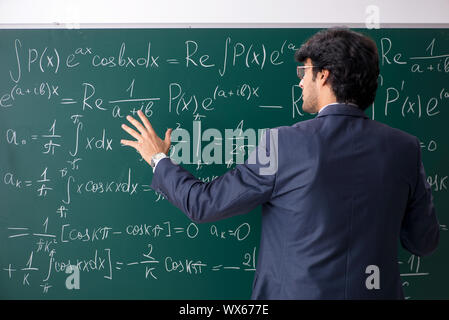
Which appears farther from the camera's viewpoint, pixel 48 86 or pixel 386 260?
pixel 48 86

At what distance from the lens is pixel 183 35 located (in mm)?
1862

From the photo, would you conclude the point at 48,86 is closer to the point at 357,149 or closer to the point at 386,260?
the point at 357,149

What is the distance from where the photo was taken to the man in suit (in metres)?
1.21

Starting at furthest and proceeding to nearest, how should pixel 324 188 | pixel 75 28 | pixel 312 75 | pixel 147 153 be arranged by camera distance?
1. pixel 75 28
2. pixel 147 153
3. pixel 312 75
4. pixel 324 188

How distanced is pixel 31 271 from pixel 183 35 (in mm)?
1566

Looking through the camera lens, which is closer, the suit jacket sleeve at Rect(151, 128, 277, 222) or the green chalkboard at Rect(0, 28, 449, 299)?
the suit jacket sleeve at Rect(151, 128, 277, 222)

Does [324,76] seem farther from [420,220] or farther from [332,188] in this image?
[420,220]

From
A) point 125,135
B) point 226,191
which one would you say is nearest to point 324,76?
point 226,191

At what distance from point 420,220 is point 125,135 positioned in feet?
4.83

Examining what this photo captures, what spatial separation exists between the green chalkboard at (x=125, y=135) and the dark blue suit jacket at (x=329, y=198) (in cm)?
62

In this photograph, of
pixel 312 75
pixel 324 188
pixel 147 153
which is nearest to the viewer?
pixel 324 188

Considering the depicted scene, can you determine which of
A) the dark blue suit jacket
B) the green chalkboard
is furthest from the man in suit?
the green chalkboard

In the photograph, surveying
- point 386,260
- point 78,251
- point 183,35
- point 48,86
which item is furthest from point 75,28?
point 386,260

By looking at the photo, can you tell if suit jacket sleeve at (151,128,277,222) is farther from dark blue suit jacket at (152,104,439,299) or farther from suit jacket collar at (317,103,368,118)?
suit jacket collar at (317,103,368,118)
